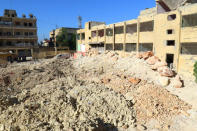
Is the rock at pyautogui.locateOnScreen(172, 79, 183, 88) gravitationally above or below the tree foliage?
below

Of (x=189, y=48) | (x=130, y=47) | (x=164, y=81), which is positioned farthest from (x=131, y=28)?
(x=164, y=81)

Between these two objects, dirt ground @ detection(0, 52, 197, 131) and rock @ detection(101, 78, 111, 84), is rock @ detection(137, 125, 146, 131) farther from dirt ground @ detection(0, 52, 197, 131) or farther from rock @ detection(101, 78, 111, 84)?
rock @ detection(101, 78, 111, 84)

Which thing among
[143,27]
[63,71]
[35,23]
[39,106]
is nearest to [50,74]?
[63,71]

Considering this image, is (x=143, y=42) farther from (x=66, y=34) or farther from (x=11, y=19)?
Answer: (x=11, y=19)

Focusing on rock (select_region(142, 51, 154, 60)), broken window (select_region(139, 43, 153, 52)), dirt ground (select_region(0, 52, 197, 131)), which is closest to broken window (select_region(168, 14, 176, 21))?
broken window (select_region(139, 43, 153, 52))

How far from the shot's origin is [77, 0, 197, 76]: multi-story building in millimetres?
18453

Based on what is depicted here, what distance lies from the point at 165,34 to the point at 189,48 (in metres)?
4.00

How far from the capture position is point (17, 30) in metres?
43.2

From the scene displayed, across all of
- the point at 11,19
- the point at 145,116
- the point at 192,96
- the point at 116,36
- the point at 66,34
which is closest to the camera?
the point at 145,116

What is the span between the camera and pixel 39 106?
38.0ft

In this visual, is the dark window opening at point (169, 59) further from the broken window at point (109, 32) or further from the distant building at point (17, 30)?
the distant building at point (17, 30)

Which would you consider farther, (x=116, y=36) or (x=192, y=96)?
(x=116, y=36)

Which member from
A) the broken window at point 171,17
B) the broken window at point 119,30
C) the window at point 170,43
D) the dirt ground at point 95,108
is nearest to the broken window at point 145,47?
the window at point 170,43

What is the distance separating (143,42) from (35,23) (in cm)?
3681
